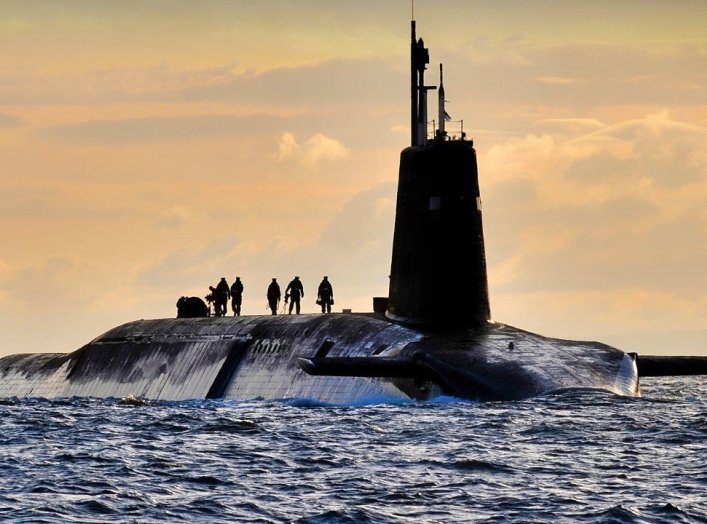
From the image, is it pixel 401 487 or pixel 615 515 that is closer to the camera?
pixel 615 515

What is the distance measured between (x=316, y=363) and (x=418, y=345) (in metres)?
3.06

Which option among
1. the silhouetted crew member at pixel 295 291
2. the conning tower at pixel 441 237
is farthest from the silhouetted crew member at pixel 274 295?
the conning tower at pixel 441 237

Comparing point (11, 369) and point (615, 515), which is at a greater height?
point (11, 369)

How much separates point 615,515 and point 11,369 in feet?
114

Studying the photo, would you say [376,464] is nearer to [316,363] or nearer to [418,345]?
[316,363]

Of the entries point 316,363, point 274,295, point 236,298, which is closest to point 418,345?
point 316,363

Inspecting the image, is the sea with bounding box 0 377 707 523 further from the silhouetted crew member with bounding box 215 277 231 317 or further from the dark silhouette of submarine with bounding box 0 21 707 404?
the silhouetted crew member with bounding box 215 277 231 317

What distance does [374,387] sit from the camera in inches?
1201

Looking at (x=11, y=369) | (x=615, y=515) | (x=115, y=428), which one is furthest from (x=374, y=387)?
(x=11, y=369)

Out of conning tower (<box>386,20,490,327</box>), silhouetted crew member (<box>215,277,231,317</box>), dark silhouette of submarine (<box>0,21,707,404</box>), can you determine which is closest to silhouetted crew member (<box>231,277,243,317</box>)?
silhouetted crew member (<box>215,277,231,317</box>)

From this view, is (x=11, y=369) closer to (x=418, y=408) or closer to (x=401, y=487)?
(x=418, y=408)

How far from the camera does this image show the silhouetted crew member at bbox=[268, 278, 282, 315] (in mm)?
42844

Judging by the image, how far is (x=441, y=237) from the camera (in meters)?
32.4

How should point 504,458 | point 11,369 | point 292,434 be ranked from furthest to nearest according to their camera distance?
point 11,369
point 292,434
point 504,458
